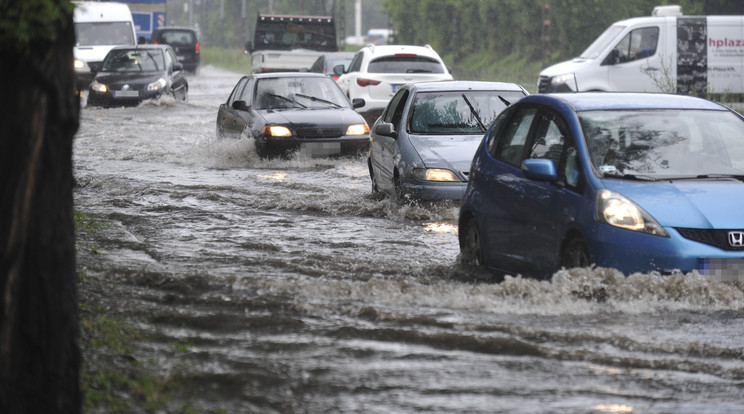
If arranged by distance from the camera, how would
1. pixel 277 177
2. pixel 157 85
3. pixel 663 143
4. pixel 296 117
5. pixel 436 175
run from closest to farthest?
1. pixel 663 143
2. pixel 436 175
3. pixel 277 177
4. pixel 296 117
5. pixel 157 85

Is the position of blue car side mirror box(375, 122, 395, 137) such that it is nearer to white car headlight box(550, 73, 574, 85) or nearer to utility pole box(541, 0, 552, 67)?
white car headlight box(550, 73, 574, 85)

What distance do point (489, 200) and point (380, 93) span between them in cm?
1407

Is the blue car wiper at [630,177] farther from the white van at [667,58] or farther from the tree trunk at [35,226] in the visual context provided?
the white van at [667,58]

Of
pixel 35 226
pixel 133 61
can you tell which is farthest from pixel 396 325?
pixel 133 61

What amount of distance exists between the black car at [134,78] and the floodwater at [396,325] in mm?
17742

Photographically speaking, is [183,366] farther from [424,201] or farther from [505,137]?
[424,201]

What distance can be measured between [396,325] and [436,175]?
529cm

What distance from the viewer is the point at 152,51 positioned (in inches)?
1169

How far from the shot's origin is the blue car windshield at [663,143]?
7422 mm

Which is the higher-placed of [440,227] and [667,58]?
[667,58]

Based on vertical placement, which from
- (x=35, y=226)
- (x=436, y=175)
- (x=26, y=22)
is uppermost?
(x=26, y=22)

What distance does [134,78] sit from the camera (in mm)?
28859

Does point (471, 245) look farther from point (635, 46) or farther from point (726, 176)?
point (635, 46)

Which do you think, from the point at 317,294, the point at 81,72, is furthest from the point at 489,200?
the point at 81,72
